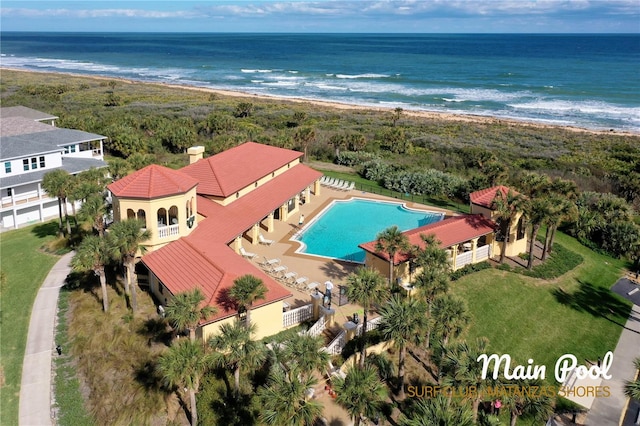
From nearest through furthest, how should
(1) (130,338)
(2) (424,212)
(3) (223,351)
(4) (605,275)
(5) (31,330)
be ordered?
(3) (223,351) → (1) (130,338) → (5) (31,330) → (4) (605,275) → (2) (424,212)

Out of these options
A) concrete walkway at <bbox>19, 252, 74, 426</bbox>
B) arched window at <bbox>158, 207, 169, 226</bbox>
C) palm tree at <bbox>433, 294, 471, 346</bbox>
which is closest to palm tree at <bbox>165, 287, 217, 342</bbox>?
concrete walkway at <bbox>19, 252, 74, 426</bbox>

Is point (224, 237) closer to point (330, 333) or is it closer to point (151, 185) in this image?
point (151, 185)

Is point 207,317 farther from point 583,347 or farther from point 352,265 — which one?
point 583,347

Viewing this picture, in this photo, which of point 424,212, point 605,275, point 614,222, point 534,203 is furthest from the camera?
point 424,212

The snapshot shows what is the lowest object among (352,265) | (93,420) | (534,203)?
(93,420)

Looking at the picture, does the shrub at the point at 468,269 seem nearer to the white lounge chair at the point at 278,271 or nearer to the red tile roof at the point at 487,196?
the red tile roof at the point at 487,196

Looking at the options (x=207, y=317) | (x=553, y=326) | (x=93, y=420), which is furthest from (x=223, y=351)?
(x=553, y=326)

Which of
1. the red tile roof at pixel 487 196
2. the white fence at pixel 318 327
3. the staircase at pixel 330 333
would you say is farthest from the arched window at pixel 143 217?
the red tile roof at pixel 487 196

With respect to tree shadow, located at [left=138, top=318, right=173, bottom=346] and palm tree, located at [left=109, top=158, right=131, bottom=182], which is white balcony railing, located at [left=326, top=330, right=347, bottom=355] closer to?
tree shadow, located at [left=138, top=318, right=173, bottom=346]
